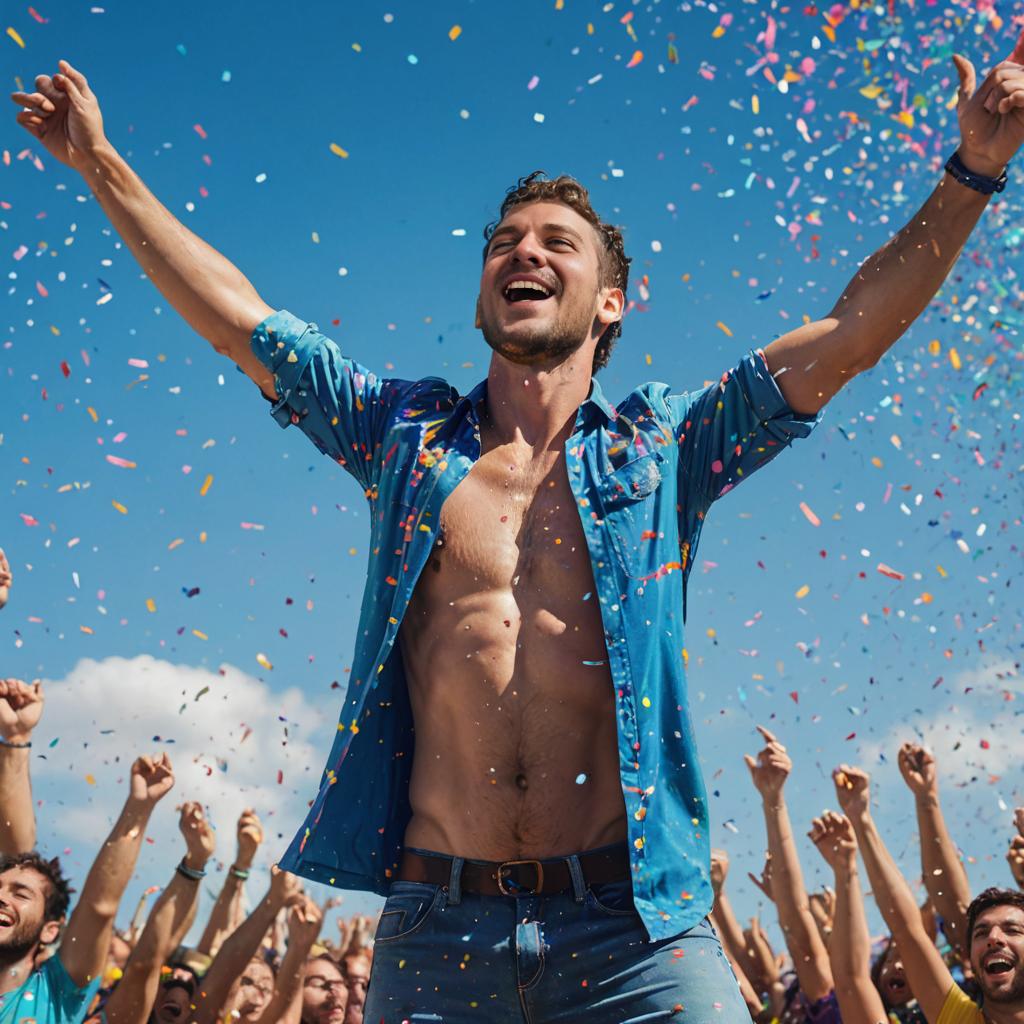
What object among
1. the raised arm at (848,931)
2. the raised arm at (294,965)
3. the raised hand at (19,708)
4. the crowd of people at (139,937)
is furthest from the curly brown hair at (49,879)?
the raised arm at (848,931)

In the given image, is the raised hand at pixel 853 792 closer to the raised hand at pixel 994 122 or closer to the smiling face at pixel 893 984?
the smiling face at pixel 893 984

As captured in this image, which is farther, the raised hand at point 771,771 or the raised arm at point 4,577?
the raised hand at point 771,771

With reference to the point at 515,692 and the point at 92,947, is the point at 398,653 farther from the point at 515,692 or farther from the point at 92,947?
the point at 92,947

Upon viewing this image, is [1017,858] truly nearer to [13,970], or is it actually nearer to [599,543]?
[599,543]

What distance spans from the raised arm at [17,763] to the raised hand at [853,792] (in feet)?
15.6

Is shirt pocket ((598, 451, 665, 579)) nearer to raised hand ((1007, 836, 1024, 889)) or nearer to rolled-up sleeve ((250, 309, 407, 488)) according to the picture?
rolled-up sleeve ((250, 309, 407, 488))

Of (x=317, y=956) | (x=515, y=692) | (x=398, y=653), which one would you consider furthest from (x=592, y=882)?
(x=317, y=956)

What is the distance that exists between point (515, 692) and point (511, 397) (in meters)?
1.09

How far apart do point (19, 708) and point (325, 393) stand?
4.01 meters

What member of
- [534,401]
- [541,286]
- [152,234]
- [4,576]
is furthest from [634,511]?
[4,576]

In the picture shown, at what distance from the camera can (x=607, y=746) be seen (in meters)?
3.25

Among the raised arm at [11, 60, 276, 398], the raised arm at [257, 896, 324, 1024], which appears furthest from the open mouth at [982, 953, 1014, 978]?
the raised arm at [11, 60, 276, 398]

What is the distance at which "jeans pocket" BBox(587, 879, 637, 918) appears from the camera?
3000 mm

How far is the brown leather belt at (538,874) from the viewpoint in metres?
3.06
